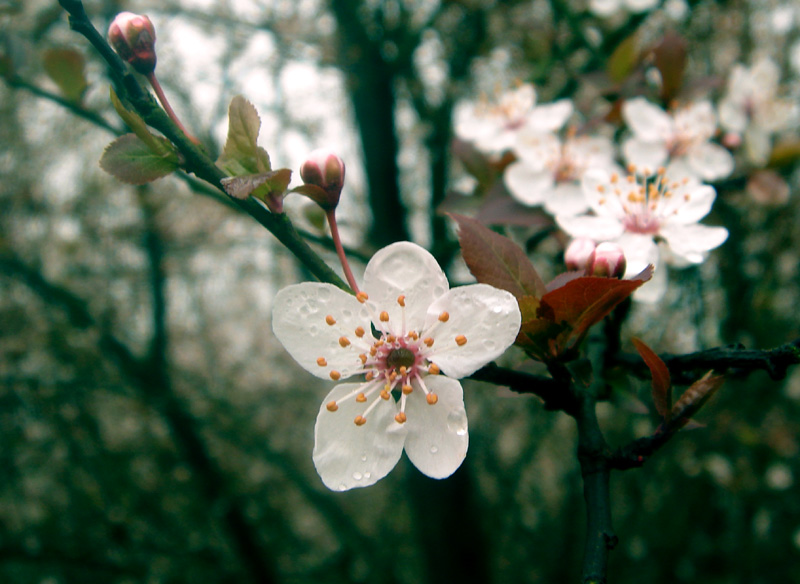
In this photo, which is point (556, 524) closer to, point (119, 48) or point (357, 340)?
point (357, 340)

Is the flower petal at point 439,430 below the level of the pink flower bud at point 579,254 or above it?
below

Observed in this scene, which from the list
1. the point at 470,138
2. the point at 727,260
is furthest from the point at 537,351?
the point at 727,260

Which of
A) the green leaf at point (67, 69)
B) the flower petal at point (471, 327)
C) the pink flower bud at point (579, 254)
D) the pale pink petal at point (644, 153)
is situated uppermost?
the green leaf at point (67, 69)

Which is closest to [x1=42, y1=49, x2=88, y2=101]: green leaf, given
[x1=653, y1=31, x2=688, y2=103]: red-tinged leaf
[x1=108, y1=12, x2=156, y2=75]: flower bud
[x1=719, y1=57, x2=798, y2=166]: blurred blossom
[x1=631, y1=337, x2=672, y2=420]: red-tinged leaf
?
[x1=108, y1=12, x2=156, y2=75]: flower bud

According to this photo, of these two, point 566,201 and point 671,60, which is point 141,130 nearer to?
point 566,201

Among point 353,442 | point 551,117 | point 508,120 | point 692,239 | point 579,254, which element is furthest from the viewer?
point 508,120

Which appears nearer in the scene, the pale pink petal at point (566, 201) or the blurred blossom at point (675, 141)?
the pale pink petal at point (566, 201)

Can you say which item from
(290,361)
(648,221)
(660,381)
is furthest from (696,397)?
(290,361)

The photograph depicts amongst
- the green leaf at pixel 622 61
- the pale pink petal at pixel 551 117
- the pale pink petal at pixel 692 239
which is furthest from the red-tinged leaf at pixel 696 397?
the green leaf at pixel 622 61

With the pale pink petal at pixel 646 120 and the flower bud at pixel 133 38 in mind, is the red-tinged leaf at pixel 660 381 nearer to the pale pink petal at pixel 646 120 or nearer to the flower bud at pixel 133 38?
the flower bud at pixel 133 38
